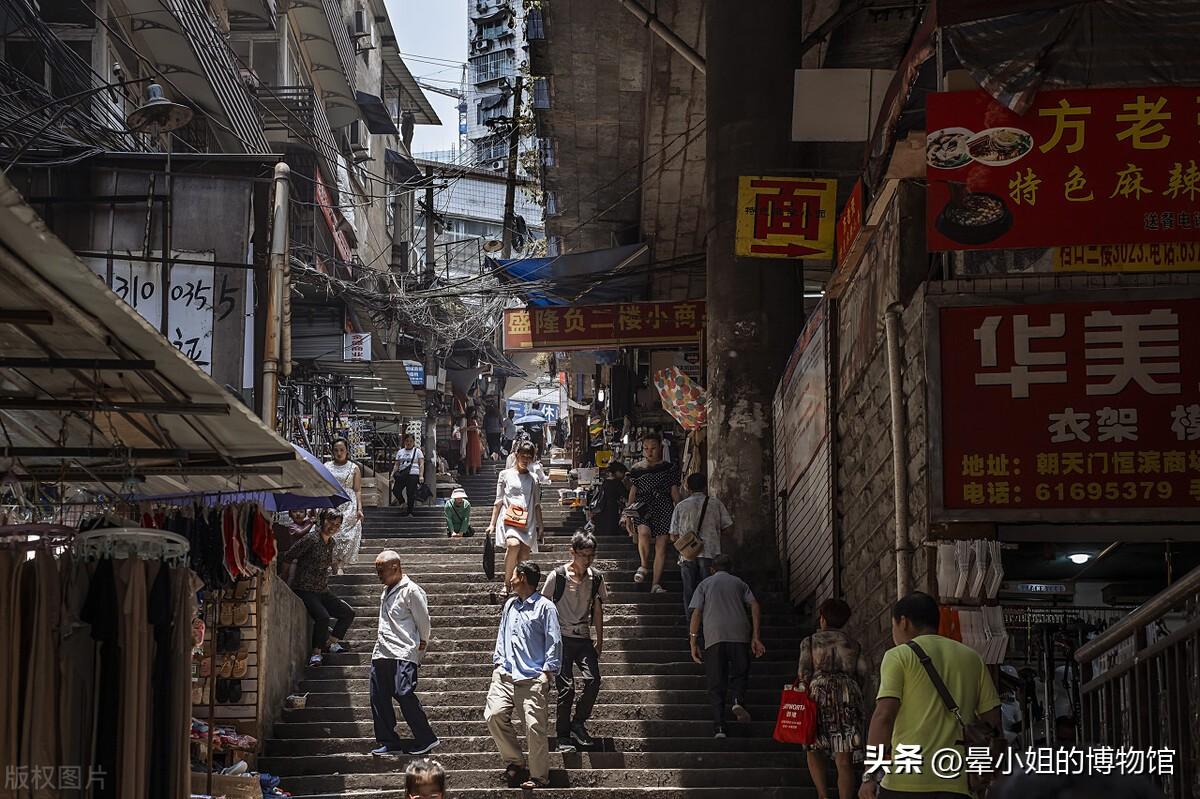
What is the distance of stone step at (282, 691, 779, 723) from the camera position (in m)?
12.1

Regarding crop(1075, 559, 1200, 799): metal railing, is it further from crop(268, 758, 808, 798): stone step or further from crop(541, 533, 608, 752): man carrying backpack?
crop(541, 533, 608, 752): man carrying backpack

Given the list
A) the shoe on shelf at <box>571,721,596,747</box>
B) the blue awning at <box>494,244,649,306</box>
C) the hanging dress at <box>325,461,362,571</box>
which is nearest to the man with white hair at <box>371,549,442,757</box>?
the shoe on shelf at <box>571,721,596,747</box>

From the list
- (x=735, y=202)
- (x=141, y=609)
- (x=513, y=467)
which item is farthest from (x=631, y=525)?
(x=141, y=609)

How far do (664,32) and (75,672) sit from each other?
12.6m

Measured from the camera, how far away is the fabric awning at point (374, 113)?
36156 mm

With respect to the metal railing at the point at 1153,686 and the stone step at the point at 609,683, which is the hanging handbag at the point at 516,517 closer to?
the stone step at the point at 609,683

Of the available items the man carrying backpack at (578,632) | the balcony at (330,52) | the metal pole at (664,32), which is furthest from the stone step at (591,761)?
the balcony at (330,52)

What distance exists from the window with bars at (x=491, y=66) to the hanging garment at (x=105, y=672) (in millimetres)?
70909

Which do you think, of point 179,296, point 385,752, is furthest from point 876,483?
point 179,296

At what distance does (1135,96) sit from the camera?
856 centimetres

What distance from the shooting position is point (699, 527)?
13.5 m

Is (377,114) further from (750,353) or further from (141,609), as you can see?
(141,609)

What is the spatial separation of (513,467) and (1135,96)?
25.8 ft

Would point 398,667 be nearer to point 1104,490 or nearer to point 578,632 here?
point 578,632
